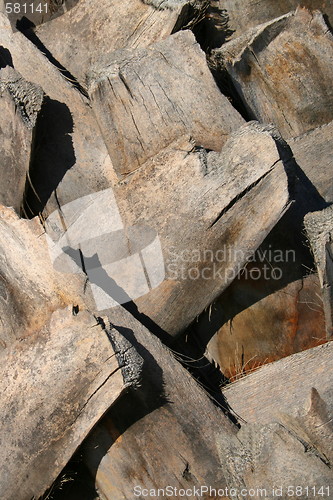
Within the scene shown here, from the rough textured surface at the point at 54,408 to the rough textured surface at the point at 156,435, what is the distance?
108mm

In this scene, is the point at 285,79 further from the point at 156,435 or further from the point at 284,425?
the point at 156,435

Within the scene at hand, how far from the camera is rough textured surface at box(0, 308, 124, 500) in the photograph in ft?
6.72

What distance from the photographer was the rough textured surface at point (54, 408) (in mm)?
2049

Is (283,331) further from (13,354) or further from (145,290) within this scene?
(13,354)

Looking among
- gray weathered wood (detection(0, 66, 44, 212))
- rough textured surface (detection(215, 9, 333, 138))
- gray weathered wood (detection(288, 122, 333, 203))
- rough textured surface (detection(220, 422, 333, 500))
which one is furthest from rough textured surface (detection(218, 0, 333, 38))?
rough textured surface (detection(220, 422, 333, 500))

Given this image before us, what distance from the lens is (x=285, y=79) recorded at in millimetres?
2664

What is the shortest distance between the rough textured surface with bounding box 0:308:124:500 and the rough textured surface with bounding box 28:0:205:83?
1165 millimetres

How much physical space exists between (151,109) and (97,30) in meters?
0.50

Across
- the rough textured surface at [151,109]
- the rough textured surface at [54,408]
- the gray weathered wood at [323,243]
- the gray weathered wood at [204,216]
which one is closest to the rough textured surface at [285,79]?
the rough textured surface at [151,109]

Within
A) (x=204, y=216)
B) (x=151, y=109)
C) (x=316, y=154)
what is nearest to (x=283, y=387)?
(x=204, y=216)

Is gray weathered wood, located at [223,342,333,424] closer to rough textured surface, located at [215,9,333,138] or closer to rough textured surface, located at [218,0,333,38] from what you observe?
rough textured surface, located at [215,9,333,138]

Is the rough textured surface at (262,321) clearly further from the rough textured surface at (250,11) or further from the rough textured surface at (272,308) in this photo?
Result: the rough textured surface at (250,11)

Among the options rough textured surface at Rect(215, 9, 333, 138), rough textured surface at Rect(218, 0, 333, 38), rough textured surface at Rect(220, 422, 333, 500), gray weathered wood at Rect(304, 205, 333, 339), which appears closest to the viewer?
rough textured surface at Rect(220, 422, 333, 500)

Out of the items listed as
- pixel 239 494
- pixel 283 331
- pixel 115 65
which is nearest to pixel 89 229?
pixel 115 65
